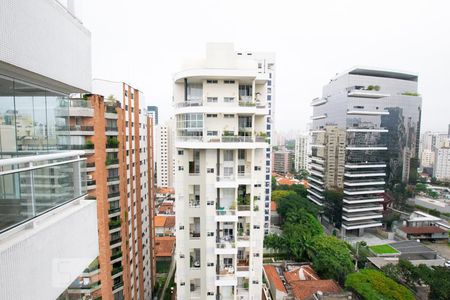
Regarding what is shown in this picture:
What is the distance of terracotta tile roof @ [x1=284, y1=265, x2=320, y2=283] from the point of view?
18.3 metres

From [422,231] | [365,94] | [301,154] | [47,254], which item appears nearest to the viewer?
[47,254]

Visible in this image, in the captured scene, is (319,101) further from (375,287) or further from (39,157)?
(39,157)

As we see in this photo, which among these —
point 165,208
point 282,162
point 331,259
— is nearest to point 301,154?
point 282,162

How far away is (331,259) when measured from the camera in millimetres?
18500

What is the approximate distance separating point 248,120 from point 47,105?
768 centimetres

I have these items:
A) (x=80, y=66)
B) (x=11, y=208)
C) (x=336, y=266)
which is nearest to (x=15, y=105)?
(x=11, y=208)

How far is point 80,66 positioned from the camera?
332 centimetres

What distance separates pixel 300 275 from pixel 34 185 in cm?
2112

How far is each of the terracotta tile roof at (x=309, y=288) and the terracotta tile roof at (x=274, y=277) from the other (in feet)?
3.13

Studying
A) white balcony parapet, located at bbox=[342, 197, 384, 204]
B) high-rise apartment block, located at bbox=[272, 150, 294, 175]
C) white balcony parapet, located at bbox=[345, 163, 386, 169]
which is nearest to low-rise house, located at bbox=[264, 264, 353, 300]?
white balcony parapet, located at bbox=[342, 197, 384, 204]

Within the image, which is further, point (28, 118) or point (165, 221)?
Result: point (165, 221)

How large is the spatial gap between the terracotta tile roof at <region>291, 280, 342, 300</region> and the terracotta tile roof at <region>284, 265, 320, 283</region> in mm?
1550

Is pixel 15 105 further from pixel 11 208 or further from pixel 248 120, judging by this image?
pixel 248 120

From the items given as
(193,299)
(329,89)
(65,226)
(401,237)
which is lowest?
(401,237)
